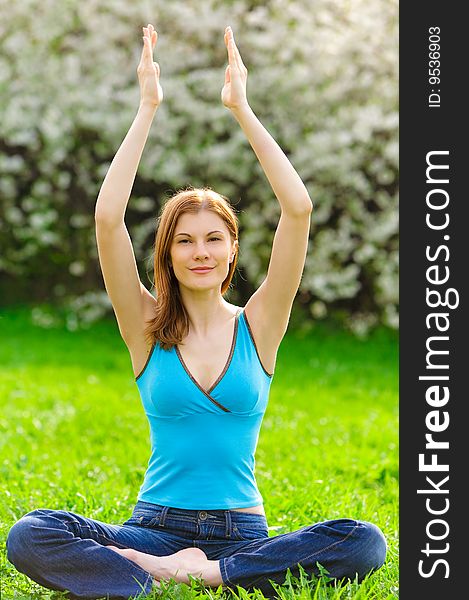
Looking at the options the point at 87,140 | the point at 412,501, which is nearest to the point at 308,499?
the point at 412,501

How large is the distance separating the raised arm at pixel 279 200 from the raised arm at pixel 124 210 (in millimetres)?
236

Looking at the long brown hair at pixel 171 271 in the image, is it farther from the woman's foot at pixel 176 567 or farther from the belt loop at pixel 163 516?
the woman's foot at pixel 176 567

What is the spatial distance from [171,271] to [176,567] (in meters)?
0.91

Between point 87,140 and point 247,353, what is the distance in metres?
6.82

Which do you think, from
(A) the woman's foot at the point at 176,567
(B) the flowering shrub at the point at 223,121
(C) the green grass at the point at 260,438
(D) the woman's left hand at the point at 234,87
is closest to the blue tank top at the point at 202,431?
(A) the woman's foot at the point at 176,567

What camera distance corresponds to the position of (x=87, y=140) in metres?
9.70

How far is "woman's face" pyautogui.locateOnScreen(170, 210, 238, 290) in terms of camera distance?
10.5ft

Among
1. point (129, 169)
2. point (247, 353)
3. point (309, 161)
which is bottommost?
point (247, 353)

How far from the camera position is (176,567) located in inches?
121

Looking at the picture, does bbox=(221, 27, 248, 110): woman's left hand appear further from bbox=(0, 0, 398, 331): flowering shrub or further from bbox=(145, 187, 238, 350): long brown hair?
bbox=(0, 0, 398, 331): flowering shrub

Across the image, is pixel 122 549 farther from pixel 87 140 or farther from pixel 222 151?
pixel 87 140

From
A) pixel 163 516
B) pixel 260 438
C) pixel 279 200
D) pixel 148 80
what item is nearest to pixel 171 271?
pixel 279 200

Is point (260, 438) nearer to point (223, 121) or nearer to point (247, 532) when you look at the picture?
point (247, 532)

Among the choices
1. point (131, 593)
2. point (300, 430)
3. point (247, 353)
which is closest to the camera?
point (131, 593)
